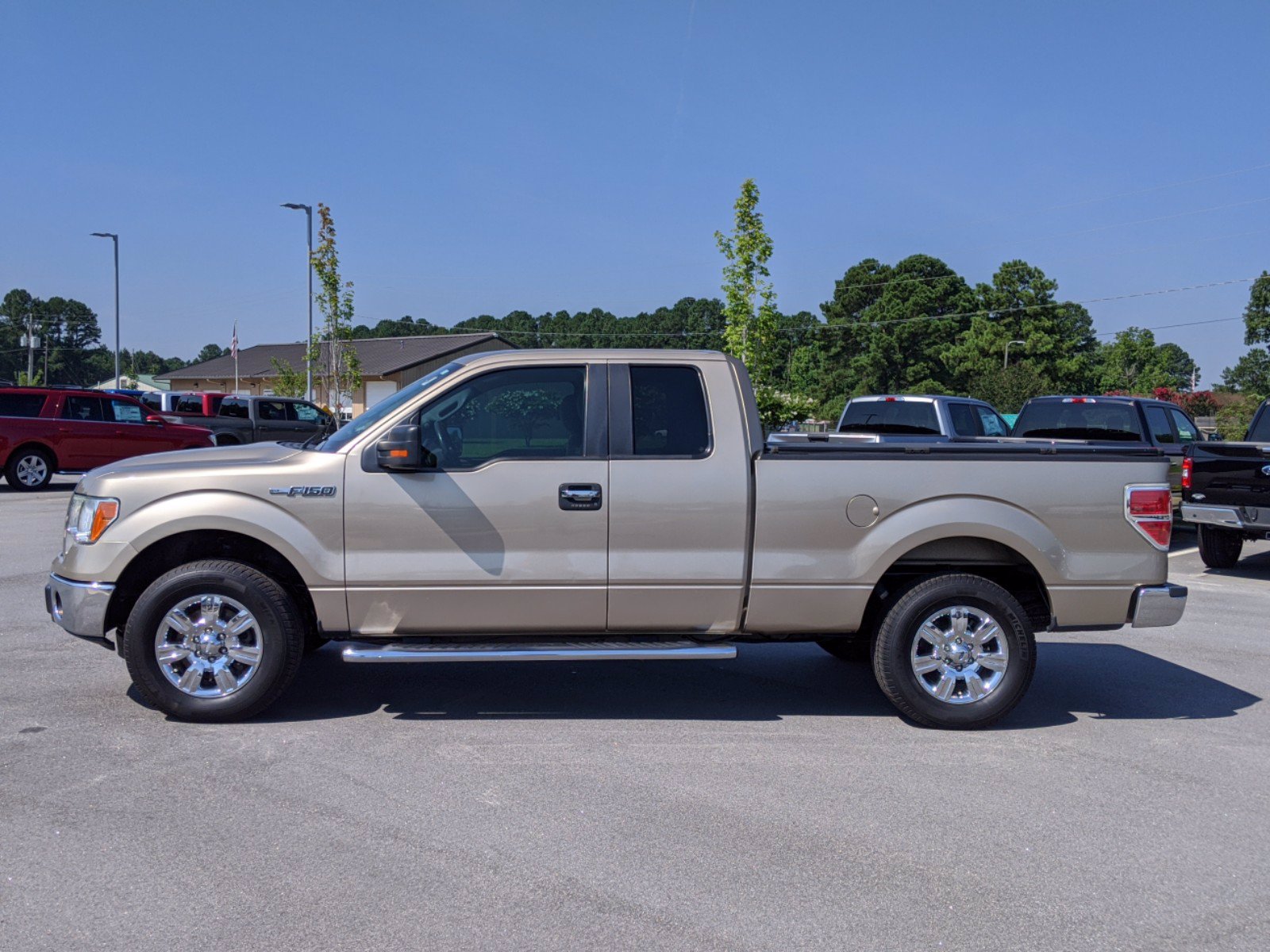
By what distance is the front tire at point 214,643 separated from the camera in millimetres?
5438

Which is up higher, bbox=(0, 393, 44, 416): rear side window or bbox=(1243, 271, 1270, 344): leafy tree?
bbox=(1243, 271, 1270, 344): leafy tree

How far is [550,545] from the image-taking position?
5547mm

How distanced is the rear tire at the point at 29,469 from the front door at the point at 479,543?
16.2 metres

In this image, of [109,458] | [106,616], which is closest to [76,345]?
[109,458]

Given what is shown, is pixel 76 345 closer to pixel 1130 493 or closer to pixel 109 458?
pixel 109 458

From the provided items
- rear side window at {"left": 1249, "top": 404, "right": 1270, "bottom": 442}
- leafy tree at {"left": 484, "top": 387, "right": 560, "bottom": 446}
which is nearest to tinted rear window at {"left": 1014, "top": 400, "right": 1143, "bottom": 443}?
rear side window at {"left": 1249, "top": 404, "right": 1270, "bottom": 442}

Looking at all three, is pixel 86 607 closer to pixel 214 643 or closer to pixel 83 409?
pixel 214 643

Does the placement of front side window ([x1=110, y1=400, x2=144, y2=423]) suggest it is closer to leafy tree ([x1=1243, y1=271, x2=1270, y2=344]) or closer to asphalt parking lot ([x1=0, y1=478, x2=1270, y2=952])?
asphalt parking lot ([x1=0, y1=478, x2=1270, y2=952])

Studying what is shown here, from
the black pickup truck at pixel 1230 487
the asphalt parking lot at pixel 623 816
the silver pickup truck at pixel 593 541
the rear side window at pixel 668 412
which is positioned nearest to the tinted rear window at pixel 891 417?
the black pickup truck at pixel 1230 487

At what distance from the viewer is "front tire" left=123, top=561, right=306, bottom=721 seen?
5438 mm

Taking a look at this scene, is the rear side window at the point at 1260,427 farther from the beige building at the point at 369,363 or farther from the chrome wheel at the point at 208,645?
the beige building at the point at 369,363

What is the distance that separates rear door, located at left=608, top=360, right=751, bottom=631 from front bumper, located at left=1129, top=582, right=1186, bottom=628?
2.12m

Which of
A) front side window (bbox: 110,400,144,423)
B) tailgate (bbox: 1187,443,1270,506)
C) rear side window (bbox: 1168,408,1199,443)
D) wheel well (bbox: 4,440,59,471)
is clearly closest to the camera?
tailgate (bbox: 1187,443,1270,506)

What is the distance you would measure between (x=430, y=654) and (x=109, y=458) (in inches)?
652
